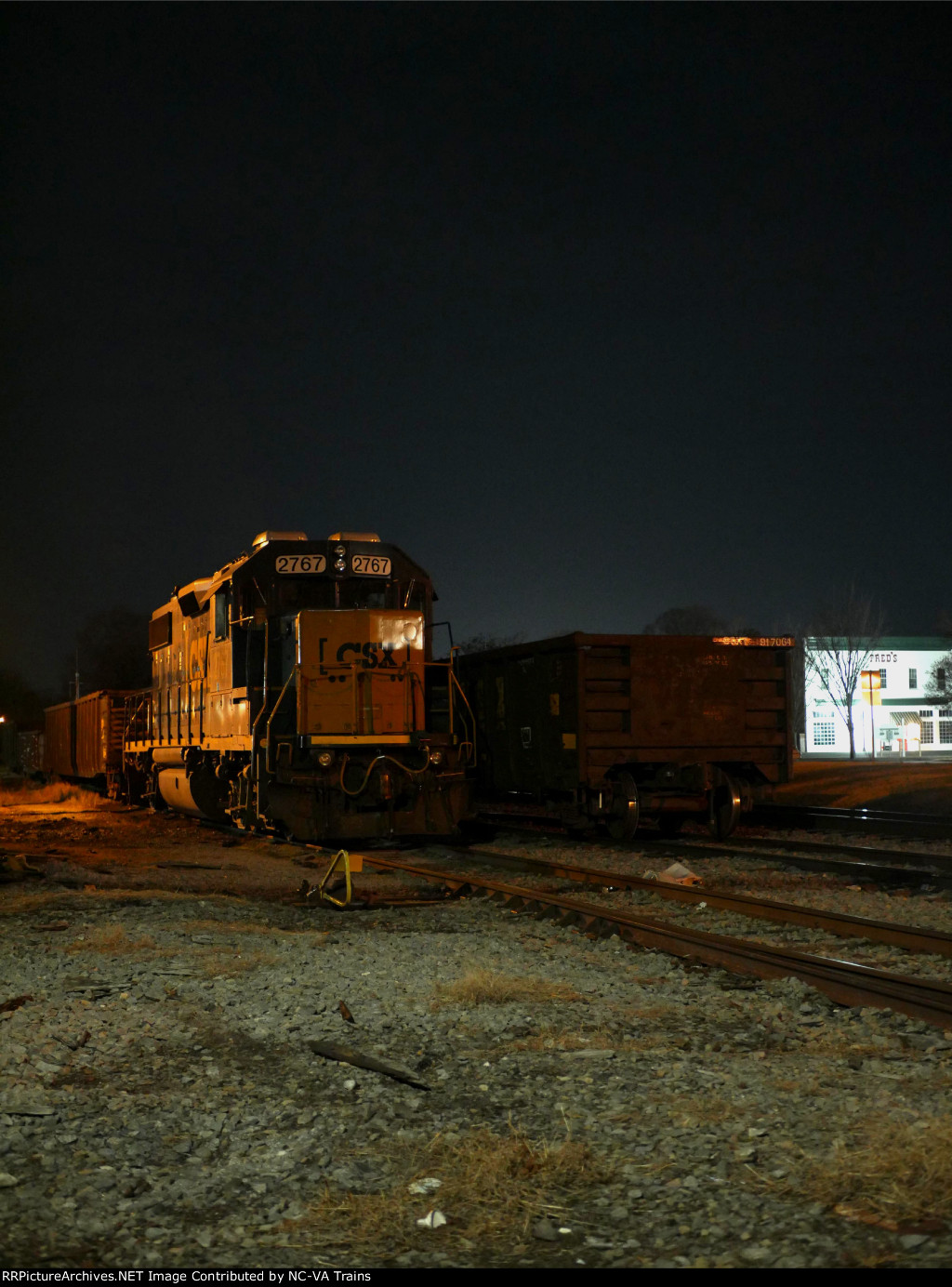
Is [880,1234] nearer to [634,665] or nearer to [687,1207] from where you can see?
[687,1207]

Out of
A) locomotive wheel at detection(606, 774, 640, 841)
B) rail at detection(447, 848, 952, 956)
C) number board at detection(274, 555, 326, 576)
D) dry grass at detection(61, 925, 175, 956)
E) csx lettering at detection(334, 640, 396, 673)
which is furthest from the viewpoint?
locomotive wheel at detection(606, 774, 640, 841)

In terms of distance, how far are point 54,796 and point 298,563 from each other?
21.7 metres

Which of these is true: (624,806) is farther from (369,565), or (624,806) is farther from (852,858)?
(369,565)

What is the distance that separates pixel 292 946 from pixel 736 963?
2.96 metres

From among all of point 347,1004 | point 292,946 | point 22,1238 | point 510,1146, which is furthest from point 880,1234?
point 292,946

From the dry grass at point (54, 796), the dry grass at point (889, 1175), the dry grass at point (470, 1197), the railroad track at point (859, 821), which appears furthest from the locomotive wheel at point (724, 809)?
the dry grass at point (54, 796)

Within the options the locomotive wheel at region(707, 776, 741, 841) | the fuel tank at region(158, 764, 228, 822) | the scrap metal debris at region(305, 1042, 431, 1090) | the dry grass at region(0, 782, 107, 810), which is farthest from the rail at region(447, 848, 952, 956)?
the dry grass at region(0, 782, 107, 810)

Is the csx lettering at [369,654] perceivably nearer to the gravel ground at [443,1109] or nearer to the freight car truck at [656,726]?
the freight car truck at [656,726]

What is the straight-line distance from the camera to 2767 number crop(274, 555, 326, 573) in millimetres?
13945

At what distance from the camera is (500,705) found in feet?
56.2

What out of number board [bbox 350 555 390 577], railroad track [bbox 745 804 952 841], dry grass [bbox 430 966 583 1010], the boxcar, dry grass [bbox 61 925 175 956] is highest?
number board [bbox 350 555 390 577]

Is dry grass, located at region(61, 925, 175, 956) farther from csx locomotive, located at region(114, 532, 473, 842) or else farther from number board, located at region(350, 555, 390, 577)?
number board, located at region(350, 555, 390, 577)

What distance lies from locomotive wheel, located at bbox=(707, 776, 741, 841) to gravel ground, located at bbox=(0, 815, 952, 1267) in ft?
24.8

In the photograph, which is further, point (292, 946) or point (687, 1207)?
point (292, 946)
